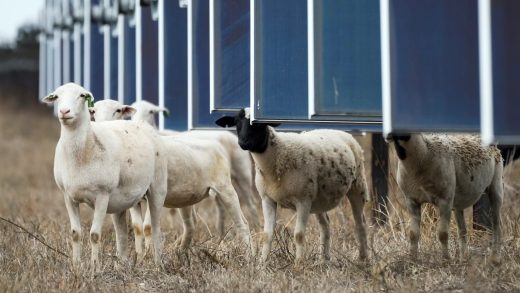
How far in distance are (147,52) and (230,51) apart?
160 inches

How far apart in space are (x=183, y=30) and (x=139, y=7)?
5.14 feet

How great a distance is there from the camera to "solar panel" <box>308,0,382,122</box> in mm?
8906

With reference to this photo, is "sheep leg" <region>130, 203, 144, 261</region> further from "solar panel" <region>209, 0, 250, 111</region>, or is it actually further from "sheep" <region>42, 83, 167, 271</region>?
"solar panel" <region>209, 0, 250, 111</region>

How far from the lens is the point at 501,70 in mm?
6902

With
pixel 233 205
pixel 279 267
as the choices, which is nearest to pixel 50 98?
pixel 279 267

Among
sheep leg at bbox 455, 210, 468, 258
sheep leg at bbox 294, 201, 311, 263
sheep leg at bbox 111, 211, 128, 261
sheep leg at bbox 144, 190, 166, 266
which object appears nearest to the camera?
sheep leg at bbox 455, 210, 468, 258

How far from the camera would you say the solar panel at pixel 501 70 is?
6672 mm

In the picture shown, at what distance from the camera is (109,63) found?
54.0 feet

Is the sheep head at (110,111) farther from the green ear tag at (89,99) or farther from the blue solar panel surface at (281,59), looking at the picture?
the blue solar panel surface at (281,59)

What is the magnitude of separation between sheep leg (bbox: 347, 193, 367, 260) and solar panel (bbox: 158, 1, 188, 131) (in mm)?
3230

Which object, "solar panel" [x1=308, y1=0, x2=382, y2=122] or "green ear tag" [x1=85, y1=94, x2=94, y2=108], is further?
"green ear tag" [x1=85, y1=94, x2=94, y2=108]

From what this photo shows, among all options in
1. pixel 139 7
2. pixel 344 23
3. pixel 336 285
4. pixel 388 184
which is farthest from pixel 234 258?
pixel 139 7

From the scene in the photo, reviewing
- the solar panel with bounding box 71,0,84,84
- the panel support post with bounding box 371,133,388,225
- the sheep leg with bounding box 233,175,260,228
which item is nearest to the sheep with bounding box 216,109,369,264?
the panel support post with bounding box 371,133,388,225

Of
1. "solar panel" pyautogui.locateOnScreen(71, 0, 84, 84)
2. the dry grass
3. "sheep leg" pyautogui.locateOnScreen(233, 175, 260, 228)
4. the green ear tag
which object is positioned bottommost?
the dry grass
